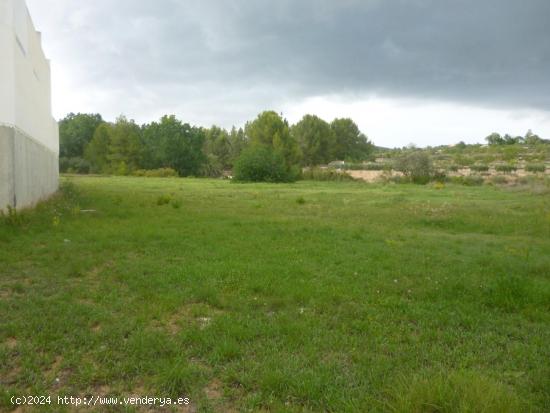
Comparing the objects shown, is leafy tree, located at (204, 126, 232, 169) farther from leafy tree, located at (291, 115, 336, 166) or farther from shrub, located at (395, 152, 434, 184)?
shrub, located at (395, 152, 434, 184)

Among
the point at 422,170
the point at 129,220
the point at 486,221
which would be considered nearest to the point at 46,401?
the point at 129,220

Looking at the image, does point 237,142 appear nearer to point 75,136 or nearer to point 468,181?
point 75,136

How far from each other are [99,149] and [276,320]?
76345mm

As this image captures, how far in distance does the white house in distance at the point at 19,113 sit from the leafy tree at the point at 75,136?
2702 inches

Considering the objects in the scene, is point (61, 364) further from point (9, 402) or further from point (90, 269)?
point (90, 269)

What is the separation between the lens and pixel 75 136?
8362 centimetres

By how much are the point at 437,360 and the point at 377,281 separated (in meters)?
2.59

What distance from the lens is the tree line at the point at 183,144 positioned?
64625 millimetres

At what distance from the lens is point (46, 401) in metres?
Answer: 3.44

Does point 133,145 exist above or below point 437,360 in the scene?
above

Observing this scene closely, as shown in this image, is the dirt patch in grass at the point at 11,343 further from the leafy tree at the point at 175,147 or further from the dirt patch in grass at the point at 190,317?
the leafy tree at the point at 175,147

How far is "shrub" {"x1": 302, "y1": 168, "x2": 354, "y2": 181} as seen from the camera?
49.2m

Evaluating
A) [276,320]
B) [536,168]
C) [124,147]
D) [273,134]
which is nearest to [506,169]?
[536,168]

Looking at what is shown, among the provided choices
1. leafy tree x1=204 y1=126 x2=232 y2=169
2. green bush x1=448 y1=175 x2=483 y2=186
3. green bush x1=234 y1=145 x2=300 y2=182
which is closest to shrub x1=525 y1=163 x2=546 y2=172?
green bush x1=448 y1=175 x2=483 y2=186
